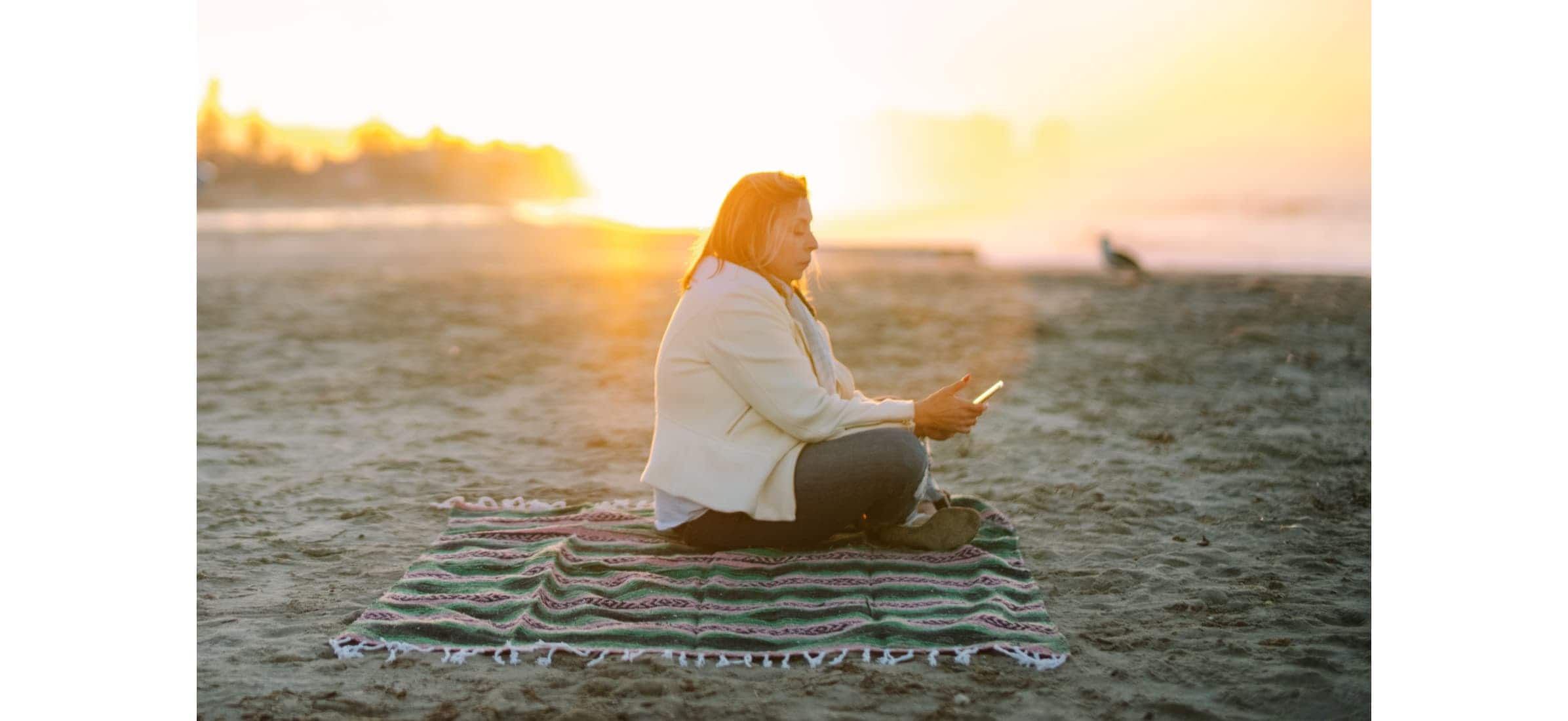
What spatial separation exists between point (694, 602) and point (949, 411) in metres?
0.92

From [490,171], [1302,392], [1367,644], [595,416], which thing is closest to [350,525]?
[595,416]

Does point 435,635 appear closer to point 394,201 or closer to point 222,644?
point 222,644

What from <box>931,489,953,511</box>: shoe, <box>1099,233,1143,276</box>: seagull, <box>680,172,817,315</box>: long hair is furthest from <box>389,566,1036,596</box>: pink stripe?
<box>1099,233,1143,276</box>: seagull

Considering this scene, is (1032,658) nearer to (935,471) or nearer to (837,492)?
(837,492)

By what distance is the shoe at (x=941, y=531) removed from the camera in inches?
156

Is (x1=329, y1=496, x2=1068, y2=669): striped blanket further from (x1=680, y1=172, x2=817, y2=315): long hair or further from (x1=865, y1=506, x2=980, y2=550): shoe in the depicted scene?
(x1=680, y1=172, x2=817, y2=315): long hair

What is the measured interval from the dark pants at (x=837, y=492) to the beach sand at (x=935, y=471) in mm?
539

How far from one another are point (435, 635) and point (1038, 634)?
1559 millimetres

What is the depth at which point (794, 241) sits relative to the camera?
146 inches

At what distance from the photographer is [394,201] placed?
58906 mm

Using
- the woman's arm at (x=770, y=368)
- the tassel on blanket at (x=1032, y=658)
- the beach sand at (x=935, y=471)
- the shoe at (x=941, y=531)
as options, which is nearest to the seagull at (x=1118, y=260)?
the beach sand at (x=935, y=471)

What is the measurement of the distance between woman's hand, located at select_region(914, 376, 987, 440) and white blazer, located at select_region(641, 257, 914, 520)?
4 cm

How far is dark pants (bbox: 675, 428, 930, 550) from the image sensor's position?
3.73 metres

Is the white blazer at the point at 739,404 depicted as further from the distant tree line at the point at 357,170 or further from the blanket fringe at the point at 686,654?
the distant tree line at the point at 357,170
